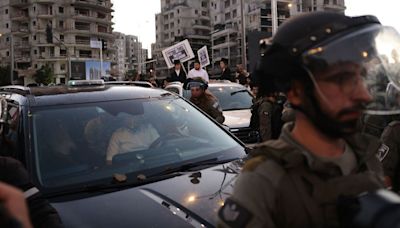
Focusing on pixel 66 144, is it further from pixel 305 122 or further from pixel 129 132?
pixel 305 122

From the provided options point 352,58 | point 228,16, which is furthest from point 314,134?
point 228,16

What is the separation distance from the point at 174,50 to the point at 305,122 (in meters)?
12.7

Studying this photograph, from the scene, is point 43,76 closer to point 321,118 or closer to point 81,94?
point 81,94

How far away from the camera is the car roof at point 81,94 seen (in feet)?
11.4

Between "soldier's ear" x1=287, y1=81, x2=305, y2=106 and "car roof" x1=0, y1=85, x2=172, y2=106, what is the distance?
7.85ft

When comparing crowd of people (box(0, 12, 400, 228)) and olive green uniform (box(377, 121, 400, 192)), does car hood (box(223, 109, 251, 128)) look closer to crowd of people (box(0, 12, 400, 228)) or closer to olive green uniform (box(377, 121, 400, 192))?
olive green uniform (box(377, 121, 400, 192))

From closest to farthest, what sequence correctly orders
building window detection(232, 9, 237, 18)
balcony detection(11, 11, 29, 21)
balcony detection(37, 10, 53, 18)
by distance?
balcony detection(37, 10, 53, 18), balcony detection(11, 11, 29, 21), building window detection(232, 9, 237, 18)

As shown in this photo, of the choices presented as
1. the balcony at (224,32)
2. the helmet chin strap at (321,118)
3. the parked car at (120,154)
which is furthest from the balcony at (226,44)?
the helmet chin strap at (321,118)

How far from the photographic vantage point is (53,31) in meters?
→ 78.9

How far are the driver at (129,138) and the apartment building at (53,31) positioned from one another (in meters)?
78.4

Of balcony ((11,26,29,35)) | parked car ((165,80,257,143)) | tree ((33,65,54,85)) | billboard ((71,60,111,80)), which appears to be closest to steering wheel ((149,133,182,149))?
parked car ((165,80,257,143))

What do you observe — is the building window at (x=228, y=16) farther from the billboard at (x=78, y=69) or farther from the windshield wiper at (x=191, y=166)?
the windshield wiper at (x=191, y=166)

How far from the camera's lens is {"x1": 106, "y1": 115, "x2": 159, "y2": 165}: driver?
3.25 meters

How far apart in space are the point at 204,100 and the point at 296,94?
5.24 metres
